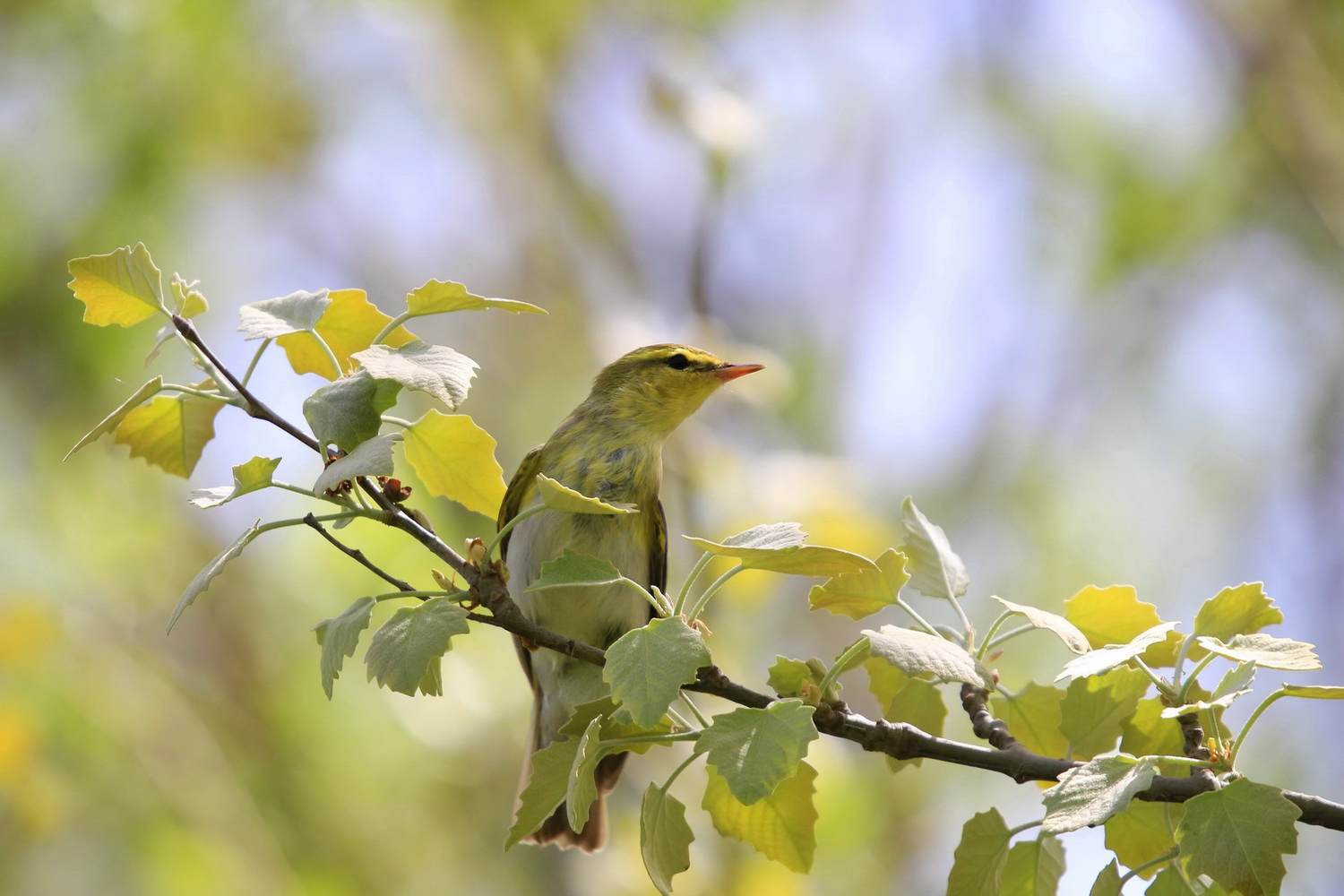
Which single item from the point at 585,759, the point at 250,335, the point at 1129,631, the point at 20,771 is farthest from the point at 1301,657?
the point at 20,771

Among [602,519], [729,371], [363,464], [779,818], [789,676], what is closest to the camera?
[363,464]

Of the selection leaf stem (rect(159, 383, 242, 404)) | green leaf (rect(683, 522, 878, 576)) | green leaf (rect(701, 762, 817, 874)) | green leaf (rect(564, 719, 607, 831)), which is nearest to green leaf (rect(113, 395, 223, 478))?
leaf stem (rect(159, 383, 242, 404))

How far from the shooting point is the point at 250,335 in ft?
5.33

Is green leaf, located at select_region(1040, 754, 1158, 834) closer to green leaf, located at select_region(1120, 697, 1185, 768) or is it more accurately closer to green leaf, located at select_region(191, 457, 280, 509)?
green leaf, located at select_region(1120, 697, 1185, 768)

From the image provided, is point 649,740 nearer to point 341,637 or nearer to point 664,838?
point 664,838

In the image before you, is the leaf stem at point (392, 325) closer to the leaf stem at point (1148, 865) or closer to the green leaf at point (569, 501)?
the green leaf at point (569, 501)

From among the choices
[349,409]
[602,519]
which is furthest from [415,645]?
[602,519]

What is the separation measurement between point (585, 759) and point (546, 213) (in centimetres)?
651

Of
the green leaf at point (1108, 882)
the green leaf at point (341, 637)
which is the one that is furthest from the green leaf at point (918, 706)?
the green leaf at point (341, 637)

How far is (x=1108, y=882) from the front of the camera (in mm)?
1557

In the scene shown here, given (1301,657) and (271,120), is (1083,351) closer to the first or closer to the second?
(271,120)

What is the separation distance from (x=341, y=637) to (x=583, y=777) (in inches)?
16.1

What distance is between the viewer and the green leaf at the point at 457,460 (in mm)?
1794

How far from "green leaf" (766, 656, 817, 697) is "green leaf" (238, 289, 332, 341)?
890 mm
